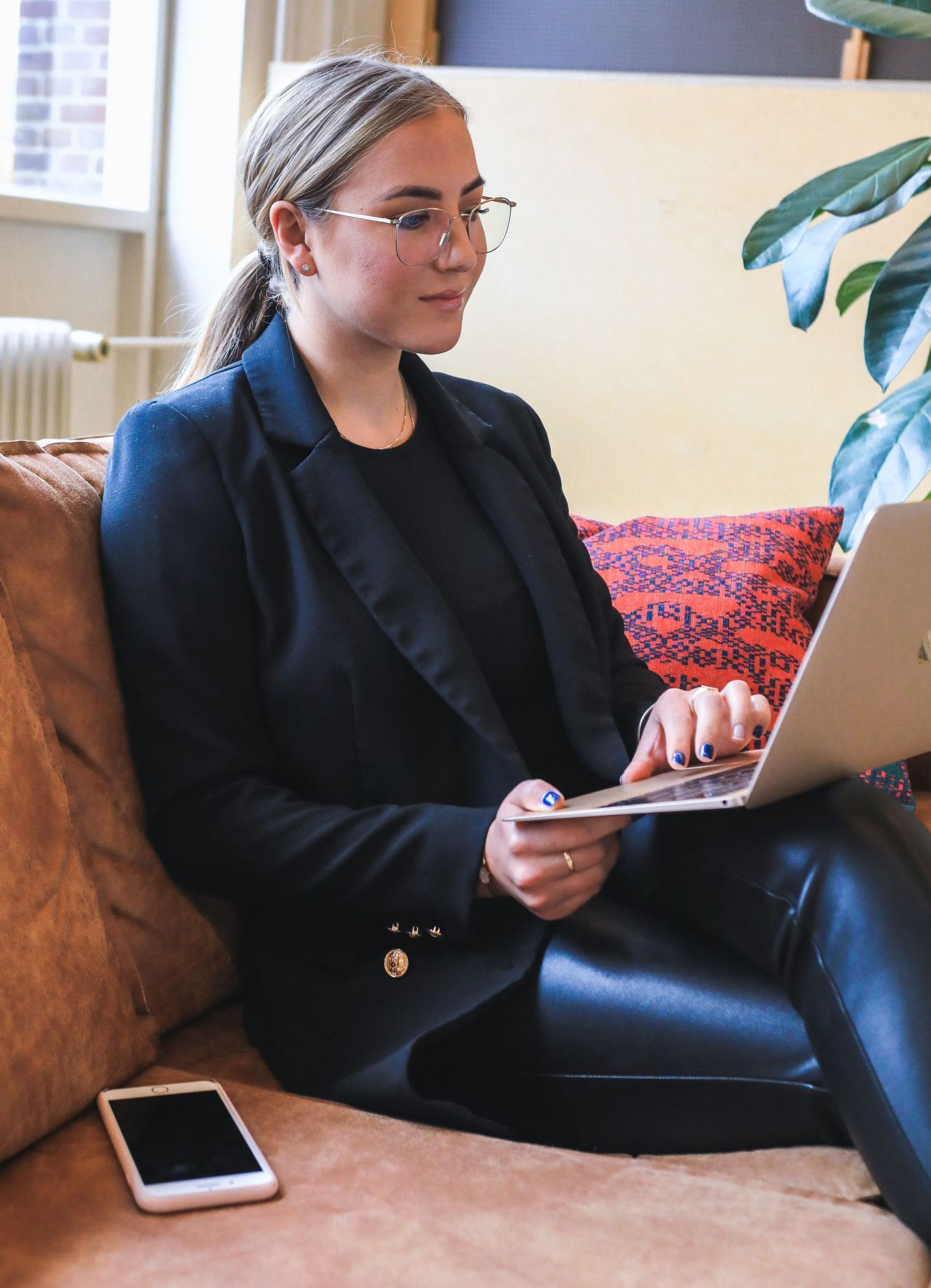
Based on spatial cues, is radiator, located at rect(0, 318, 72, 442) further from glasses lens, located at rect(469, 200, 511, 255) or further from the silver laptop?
the silver laptop

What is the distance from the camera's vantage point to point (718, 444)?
2516 mm

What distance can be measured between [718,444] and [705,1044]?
5.38 feet

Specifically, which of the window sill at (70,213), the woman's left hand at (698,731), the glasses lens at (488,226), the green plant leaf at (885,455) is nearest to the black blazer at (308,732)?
the woman's left hand at (698,731)

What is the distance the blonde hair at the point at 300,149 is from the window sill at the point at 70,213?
1.02 metres

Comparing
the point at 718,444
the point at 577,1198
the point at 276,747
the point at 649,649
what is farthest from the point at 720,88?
the point at 577,1198

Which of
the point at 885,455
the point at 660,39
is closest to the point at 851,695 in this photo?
the point at 885,455

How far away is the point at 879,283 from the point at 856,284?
0.36m

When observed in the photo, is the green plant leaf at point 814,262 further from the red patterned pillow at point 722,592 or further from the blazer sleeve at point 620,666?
the blazer sleeve at point 620,666

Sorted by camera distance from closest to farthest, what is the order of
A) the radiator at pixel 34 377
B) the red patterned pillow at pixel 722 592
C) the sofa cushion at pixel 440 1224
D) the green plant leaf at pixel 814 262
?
the sofa cushion at pixel 440 1224 < the red patterned pillow at pixel 722 592 < the green plant leaf at pixel 814 262 < the radiator at pixel 34 377

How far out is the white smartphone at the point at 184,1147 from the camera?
2.92 feet

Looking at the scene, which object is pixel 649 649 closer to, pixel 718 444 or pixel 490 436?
pixel 490 436

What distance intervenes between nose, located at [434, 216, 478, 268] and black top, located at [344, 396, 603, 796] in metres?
0.18

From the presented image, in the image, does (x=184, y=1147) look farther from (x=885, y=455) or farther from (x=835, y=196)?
(x=835, y=196)

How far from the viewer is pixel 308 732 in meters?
1.18
